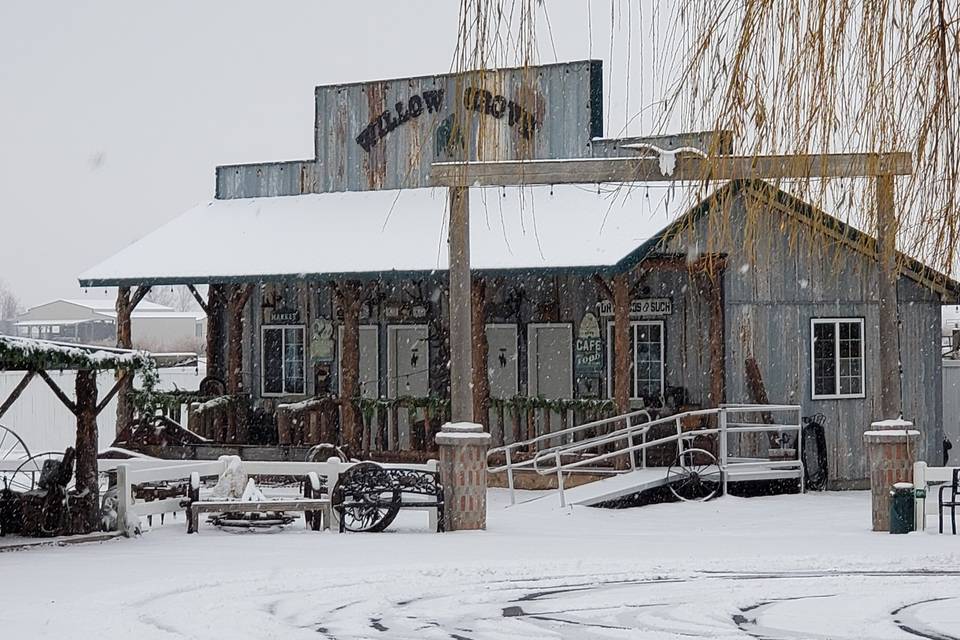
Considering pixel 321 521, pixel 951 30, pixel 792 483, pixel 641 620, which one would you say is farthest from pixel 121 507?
pixel 951 30

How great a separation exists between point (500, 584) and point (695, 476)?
7708 mm

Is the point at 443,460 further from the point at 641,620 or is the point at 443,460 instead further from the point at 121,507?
the point at 641,620

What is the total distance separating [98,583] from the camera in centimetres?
1148

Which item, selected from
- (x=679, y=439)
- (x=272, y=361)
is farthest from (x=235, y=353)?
(x=679, y=439)

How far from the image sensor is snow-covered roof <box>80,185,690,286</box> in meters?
20.5

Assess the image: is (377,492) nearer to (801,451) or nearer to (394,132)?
(801,451)

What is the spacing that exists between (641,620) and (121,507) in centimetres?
701

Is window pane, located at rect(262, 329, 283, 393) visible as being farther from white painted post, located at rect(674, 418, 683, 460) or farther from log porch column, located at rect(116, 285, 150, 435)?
white painted post, located at rect(674, 418, 683, 460)

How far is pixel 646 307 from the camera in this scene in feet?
71.0

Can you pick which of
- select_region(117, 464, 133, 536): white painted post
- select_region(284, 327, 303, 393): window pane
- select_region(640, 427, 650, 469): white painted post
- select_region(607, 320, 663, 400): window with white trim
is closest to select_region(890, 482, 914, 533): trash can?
select_region(640, 427, 650, 469): white painted post

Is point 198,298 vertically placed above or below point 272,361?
above

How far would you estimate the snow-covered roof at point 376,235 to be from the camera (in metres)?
20.5

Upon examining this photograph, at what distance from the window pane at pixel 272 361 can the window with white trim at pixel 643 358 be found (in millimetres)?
5888

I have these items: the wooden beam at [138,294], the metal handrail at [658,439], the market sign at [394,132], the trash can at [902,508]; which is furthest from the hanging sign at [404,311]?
the trash can at [902,508]
